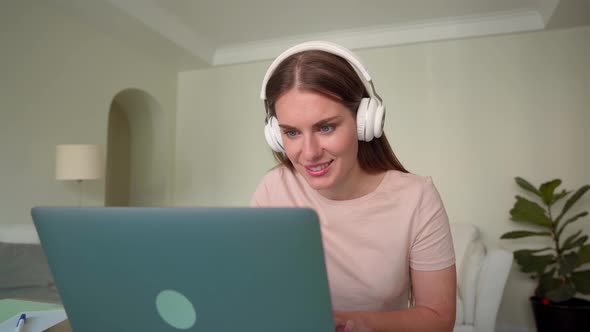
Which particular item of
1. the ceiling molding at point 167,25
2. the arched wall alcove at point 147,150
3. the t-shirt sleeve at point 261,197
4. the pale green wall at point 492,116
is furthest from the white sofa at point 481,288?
the arched wall alcove at point 147,150

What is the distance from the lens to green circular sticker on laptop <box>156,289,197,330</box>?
1.60 feet

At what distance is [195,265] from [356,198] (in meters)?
0.65

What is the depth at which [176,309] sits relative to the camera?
19.6 inches

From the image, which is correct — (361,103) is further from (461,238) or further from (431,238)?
(461,238)

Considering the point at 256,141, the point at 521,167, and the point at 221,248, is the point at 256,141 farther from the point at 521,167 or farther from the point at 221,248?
the point at 221,248

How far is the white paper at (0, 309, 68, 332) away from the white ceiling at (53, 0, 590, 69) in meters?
2.78

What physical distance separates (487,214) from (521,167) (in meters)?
0.50

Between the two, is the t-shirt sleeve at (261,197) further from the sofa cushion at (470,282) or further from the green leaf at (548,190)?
the green leaf at (548,190)

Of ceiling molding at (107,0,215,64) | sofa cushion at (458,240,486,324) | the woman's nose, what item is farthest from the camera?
ceiling molding at (107,0,215,64)

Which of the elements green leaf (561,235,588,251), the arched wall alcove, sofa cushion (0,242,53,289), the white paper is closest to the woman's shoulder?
the white paper

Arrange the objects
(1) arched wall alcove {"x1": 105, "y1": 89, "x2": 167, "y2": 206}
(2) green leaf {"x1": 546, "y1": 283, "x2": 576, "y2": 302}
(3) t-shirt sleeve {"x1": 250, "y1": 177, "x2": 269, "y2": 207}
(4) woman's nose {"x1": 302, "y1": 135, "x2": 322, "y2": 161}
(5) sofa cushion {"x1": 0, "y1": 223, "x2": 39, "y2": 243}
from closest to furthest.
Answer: (4) woman's nose {"x1": 302, "y1": 135, "x2": 322, "y2": 161}, (3) t-shirt sleeve {"x1": 250, "y1": 177, "x2": 269, "y2": 207}, (5) sofa cushion {"x1": 0, "y1": 223, "x2": 39, "y2": 243}, (2) green leaf {"x1": 546, "y1": 283, "x2": 576, "y2": 302}, (1) arched wall alcove {"x1": 105, "y1": 89, "x2": 167, "y2": 206}

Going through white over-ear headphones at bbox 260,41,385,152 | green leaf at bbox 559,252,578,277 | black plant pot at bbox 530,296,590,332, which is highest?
white over-ear headphones at bbox 260,41,385,152

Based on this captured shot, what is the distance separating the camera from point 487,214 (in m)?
3.48

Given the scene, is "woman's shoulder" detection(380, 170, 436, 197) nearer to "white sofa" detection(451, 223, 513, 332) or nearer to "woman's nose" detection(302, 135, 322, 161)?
"woman's nose" detection(302, 135, 322, 161)
